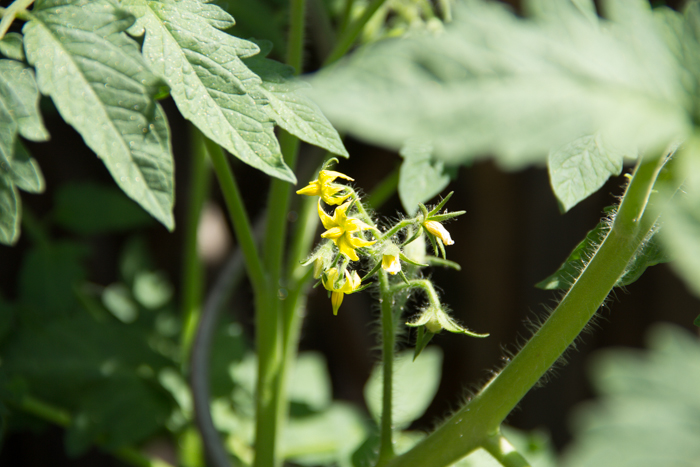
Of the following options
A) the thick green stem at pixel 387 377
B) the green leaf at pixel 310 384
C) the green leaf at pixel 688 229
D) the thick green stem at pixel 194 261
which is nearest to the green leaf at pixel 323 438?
the green leaf at pixel 310 384

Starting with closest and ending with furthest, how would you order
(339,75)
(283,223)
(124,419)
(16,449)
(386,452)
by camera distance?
(339,75)
(386,452)
(283,223)
(124,419)
(16,449)

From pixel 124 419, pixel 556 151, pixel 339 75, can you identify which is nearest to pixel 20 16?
pixel 339 75

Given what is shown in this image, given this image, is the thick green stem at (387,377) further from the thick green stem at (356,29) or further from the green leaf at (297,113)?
the thick green stem at (356,29)

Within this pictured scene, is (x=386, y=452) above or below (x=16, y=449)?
above

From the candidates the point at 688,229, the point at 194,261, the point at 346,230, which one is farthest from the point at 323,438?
the point at 688,229

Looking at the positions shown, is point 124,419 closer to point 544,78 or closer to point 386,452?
point 386,452

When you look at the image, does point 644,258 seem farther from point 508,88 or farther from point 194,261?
point 194,261
